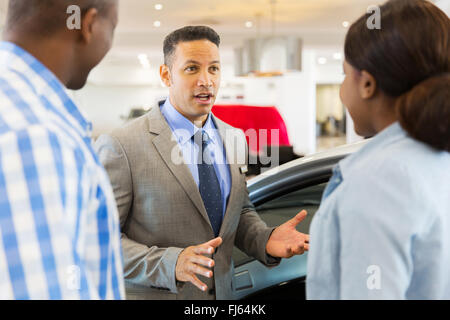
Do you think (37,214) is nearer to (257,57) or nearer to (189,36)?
(189,36)

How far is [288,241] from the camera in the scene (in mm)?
1336

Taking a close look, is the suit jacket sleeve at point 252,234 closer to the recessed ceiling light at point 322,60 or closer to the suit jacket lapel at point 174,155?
the suit jacket lapel at point 174,155

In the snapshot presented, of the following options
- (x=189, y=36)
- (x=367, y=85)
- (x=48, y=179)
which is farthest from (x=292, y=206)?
(x=48, y=179)

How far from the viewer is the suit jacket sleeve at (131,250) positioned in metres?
1.26

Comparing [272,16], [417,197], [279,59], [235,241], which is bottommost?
[235,241]

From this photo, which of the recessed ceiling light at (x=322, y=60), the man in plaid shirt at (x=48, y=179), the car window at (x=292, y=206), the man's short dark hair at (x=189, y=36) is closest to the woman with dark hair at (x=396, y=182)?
the man in plaid shirt at (x=48, y=179)

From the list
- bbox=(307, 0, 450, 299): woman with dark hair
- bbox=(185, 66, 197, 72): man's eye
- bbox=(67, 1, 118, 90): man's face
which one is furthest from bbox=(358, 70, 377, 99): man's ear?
bbox=(185, 66, 197, 72): man's eye

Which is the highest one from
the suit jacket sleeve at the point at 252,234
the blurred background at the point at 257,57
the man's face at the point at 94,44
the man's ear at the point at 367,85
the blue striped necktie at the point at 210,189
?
the blurred background at the point at 257,57

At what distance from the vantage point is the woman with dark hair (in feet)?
2.20

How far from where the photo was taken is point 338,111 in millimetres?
17812

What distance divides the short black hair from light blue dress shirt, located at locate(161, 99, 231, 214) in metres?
0.74
